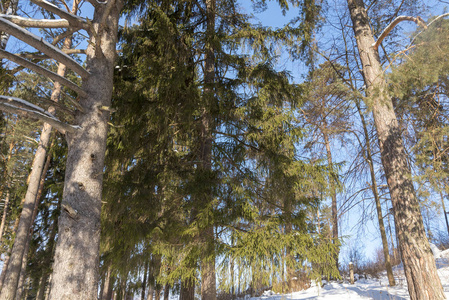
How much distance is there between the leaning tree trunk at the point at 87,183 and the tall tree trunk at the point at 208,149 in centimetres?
207

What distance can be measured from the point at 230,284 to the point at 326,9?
8.01 meters

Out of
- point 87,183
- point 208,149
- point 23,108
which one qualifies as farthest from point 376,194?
point 23,108

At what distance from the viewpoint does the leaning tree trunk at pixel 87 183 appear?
344 cm

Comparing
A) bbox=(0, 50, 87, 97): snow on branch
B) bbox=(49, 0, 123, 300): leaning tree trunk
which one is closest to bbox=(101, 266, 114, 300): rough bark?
bbox=(49, 0, 123, 300): leaning tree trunk

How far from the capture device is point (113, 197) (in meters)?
5.88

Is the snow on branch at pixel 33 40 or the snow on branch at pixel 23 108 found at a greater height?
the snow on branch at pixel 33 40

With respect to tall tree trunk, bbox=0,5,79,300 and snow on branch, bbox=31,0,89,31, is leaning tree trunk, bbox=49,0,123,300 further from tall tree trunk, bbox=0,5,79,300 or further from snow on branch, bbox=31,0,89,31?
tall tree trunk, bbox=0,5,79,300

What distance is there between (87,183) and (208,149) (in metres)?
3.25

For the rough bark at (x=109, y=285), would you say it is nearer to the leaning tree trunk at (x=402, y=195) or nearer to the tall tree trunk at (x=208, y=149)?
the tall tree trunk at (x=208, y=149)

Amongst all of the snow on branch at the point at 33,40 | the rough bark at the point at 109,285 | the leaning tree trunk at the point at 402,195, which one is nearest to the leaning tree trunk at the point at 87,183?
the snow on branch at the point at 33,40

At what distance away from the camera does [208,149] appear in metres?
6.72

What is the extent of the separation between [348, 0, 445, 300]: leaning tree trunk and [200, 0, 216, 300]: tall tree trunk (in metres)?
3.31

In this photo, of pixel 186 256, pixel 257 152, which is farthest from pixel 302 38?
pixel 186 256

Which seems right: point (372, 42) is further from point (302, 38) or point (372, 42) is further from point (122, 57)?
point (122, 57)
